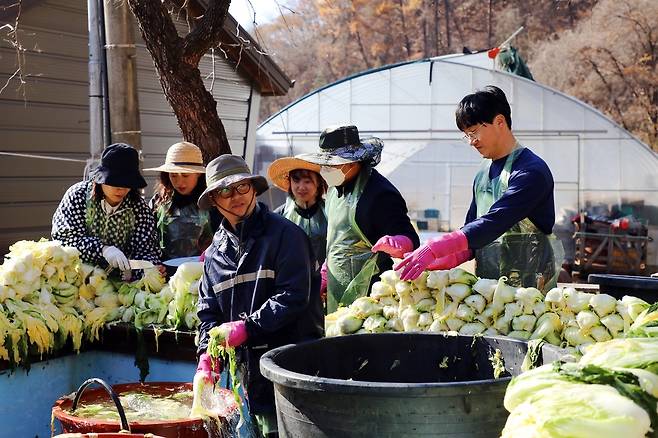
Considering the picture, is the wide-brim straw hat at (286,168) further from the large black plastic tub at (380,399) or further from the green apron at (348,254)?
the large black plastic tub at (380,399)

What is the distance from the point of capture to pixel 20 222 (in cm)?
1087

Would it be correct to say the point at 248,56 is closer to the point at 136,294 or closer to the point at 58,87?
the point at 58,87

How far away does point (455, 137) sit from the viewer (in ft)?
74.1

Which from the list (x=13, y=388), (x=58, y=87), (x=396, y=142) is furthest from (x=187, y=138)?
(x=396, y=142)

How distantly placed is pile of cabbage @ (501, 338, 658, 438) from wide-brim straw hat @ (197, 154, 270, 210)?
2.23 metres

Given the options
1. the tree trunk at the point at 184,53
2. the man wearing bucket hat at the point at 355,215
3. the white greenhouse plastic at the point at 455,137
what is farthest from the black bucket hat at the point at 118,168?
the white greenhouse plastic at the point at 455,137

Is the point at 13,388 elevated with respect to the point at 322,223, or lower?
lower

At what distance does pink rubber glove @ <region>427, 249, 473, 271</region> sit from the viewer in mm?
4352

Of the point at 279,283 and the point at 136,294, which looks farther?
the point at 136,294

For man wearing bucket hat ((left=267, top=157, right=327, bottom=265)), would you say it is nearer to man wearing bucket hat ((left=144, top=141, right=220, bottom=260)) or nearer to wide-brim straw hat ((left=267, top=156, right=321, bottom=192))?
wide-brim straw hat ((left=267, top=156, right=321, bottom=192))

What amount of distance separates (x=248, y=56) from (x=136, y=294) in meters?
7.76

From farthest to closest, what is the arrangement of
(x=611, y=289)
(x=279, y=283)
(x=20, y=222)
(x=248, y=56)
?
(x=248, y=56)
(x=20, y=222)
(x=611, y=289)
(x=279, y=283)

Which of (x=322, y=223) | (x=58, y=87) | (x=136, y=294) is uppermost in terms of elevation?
(x=58, y=87)

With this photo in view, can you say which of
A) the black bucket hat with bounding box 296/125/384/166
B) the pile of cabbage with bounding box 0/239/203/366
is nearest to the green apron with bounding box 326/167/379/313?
the black bucket hat with bounding box 296/125/384/166
